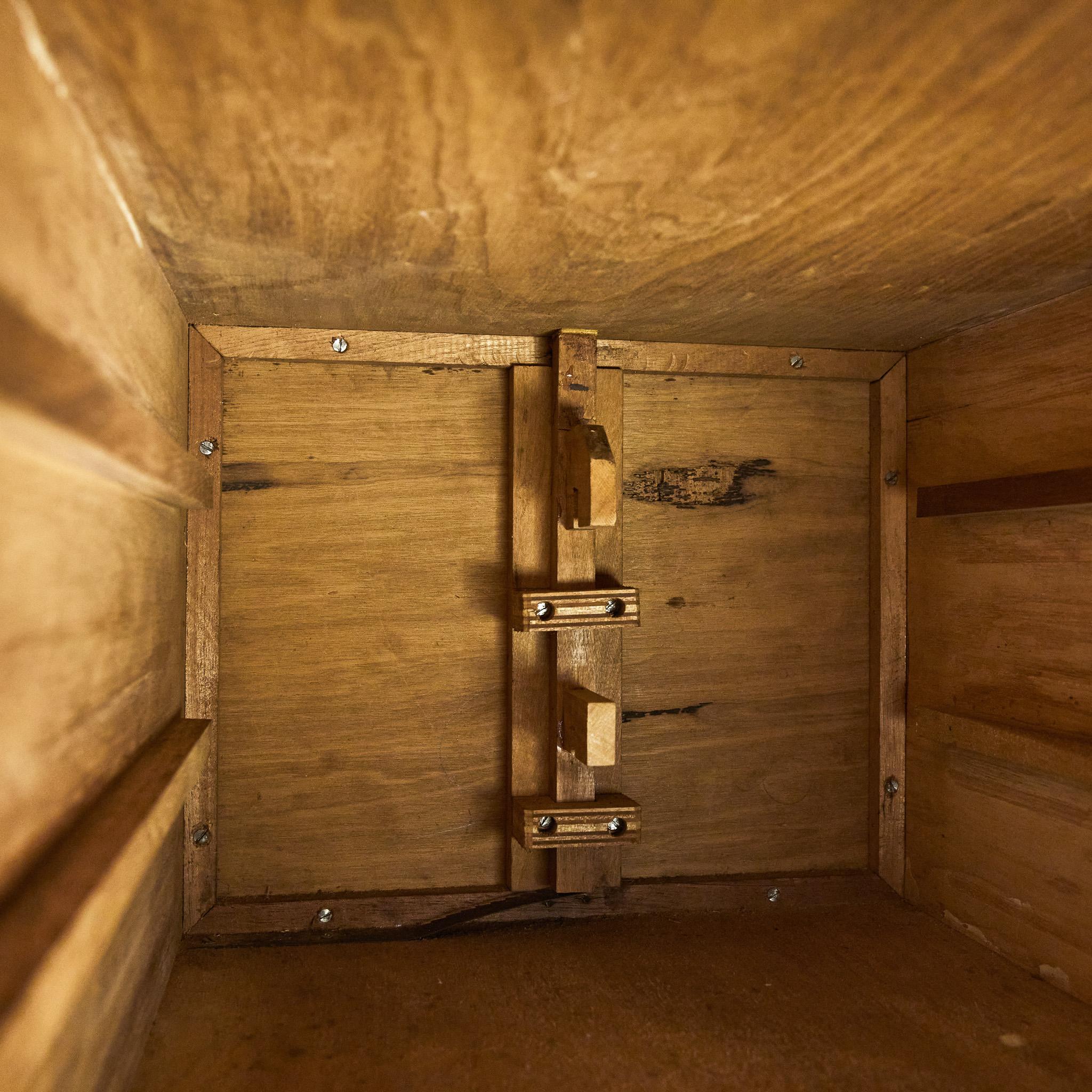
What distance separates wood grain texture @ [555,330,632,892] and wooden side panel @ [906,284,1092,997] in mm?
451

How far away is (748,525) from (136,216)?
0.90 metres

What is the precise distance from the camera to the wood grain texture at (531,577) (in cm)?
126

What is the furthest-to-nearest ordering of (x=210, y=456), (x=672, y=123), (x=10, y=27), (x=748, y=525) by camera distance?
(x=748, y=525)
(x=210, y=456)
(x=672, y=123)
(x=10, y=27)

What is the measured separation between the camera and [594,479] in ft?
3.65

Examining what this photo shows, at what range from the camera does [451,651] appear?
127 cm

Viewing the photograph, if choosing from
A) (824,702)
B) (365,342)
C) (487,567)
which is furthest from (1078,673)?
(365,342)

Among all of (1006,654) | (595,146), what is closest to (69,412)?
(595,146)

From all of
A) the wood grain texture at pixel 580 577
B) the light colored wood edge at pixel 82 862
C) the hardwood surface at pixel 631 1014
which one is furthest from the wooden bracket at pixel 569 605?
the light colored wood edge at pixel 82 862

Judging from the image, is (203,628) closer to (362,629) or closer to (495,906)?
(362,629)

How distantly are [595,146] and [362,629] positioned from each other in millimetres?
777

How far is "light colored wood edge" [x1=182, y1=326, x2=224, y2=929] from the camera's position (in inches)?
46.6

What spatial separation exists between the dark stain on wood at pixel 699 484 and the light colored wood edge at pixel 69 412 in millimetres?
727

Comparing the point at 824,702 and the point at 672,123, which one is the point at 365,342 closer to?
the point at 672,123

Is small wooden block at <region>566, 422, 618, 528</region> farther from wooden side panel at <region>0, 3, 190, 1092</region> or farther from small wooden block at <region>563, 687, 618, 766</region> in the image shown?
wooden side panel at <region>0, 3, 190, 1092</region>
